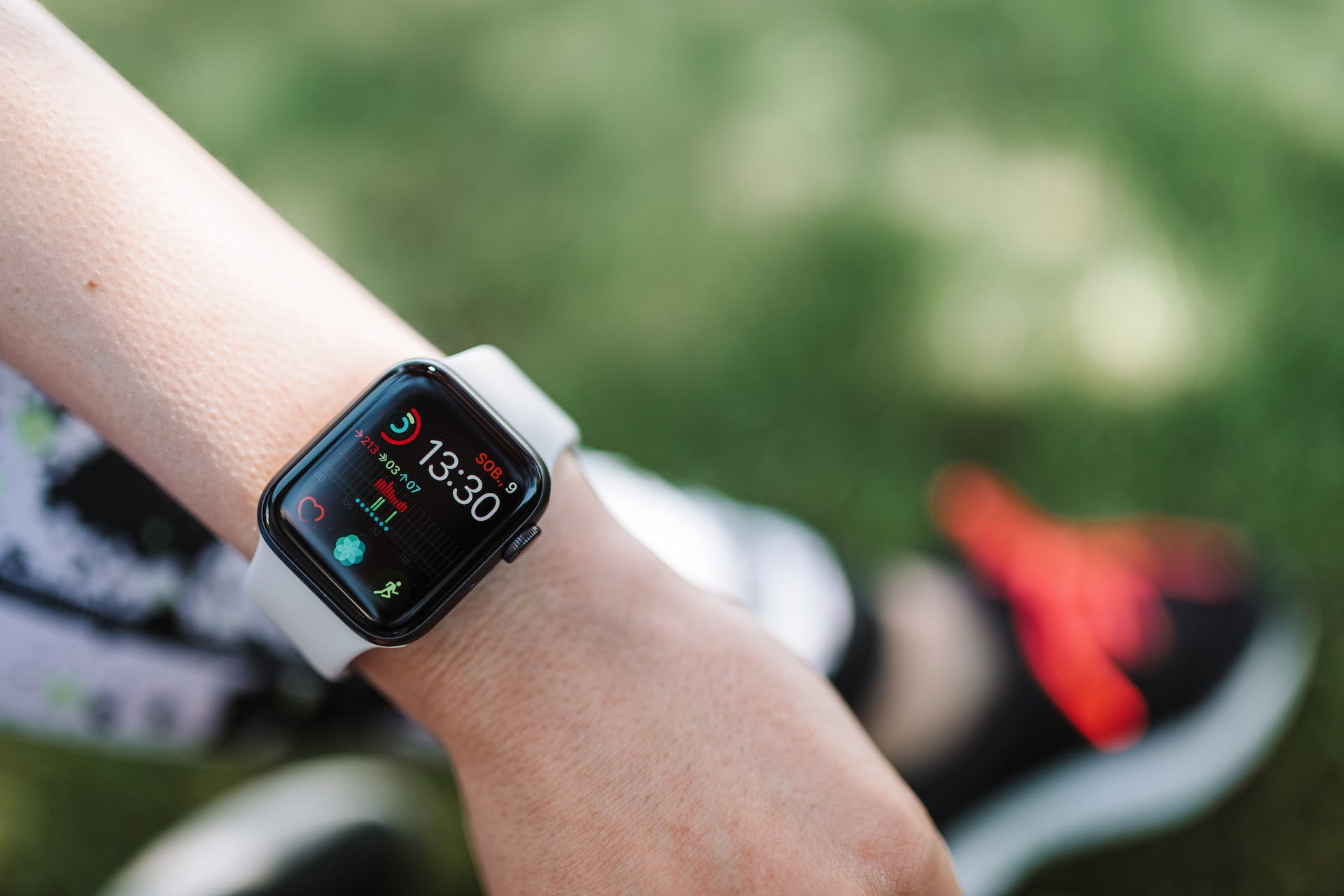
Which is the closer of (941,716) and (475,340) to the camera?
(941,716)

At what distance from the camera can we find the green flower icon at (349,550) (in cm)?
94

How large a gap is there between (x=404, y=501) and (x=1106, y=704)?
141 centimetres

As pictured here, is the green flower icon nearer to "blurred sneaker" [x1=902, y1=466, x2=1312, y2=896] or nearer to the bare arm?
the bare arm

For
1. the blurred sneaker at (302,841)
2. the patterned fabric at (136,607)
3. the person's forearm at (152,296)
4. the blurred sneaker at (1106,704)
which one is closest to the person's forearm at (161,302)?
the person's forearm at (152,296)

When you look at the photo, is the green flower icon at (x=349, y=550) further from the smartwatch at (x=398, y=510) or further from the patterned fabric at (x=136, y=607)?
the patterned fabric at (x=136, y=607)

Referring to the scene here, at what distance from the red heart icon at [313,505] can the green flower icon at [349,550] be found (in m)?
0.03

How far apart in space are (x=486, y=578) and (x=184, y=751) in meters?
0.69

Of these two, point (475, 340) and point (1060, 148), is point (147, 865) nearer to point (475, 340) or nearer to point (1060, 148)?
point (475, 340)

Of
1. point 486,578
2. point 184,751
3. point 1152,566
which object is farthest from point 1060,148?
point 184,751

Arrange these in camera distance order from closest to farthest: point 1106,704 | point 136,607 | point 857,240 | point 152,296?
point 152,296 < point 136,607 < point 1106,704 < point 857,240

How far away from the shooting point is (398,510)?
95 cm

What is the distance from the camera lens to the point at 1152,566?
191cm

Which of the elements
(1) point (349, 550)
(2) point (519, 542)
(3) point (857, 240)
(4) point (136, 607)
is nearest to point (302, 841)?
(4) point (136, 607)

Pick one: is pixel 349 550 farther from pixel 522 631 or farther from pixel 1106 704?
pixel 1106 704
